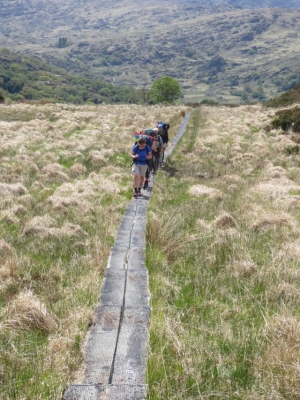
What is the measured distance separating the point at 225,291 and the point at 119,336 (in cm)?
226

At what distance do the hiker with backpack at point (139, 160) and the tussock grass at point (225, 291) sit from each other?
736 mm

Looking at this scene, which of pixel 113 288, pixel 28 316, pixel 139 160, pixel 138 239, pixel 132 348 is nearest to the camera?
pixel 132 348

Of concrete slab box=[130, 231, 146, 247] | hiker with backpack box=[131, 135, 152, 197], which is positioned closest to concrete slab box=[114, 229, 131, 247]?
concrete slab box=[130, 231, 146, 247]

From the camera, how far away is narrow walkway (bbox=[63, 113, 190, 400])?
3922 millimetres

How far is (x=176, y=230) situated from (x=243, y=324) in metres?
3.89

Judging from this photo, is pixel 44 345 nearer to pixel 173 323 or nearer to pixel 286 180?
pixel 173 323

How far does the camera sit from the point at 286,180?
1458 centimetres

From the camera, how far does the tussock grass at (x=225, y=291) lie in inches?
165

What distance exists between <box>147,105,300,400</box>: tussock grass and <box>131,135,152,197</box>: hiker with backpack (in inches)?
29.0

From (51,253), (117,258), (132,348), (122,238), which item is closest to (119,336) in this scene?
(132,348)

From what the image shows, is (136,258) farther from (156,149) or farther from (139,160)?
(156,149)

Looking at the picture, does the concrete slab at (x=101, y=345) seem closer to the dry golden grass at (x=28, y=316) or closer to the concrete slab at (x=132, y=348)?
the concrete slab at (x=132, y=348)

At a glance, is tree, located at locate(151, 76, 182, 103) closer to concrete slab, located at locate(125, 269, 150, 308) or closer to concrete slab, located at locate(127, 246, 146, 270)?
concrete slab, located at locate(127, 246, 146, 270)

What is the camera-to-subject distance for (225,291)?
20.8ft
